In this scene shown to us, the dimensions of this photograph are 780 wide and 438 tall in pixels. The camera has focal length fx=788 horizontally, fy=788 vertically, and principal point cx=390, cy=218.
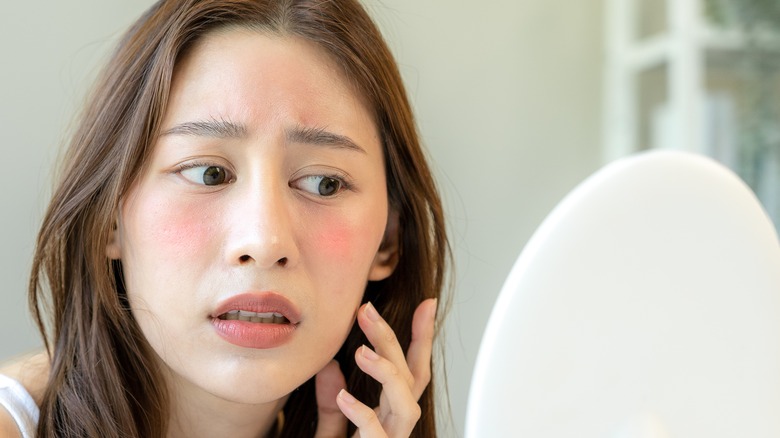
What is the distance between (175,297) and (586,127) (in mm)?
1362

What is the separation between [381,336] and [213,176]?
316mm

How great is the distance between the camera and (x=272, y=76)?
3.00 ft

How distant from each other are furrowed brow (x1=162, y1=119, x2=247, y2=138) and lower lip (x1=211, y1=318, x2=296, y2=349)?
0.21 metres

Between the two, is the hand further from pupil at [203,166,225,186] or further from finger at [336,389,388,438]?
pupil at [203,166,225,186]

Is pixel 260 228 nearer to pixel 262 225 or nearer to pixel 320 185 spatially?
pixel 262 225

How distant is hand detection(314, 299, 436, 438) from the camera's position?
1005mm

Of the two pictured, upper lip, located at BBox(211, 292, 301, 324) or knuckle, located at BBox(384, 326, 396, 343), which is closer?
upper lip, located at BBox(211, 292, 301, 324)

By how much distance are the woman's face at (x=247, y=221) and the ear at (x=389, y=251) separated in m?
0.15

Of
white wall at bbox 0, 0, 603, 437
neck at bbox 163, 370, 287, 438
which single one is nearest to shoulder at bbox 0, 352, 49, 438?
neck at bbox 163, 370, 287, 438

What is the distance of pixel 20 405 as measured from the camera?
1.00 meters

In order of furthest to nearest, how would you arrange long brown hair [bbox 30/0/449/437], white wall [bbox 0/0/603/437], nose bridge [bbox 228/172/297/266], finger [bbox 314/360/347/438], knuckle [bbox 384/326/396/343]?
white wall [bbox 0/0/603/437] → finger [bbox 314/360/347/438] → knuckle [bbox 384/326/396/343] → long brown hair [bbox 30/0/449/437] → nose bridge [bbox 228/172/297/266]

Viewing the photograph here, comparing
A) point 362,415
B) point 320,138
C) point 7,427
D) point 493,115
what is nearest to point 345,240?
point 320,138

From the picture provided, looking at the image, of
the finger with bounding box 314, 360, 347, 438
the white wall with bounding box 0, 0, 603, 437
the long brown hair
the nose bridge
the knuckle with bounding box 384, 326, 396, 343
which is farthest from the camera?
the white wall with bounding box 0, 0, 603, 437

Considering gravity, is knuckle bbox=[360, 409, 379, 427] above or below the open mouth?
below
